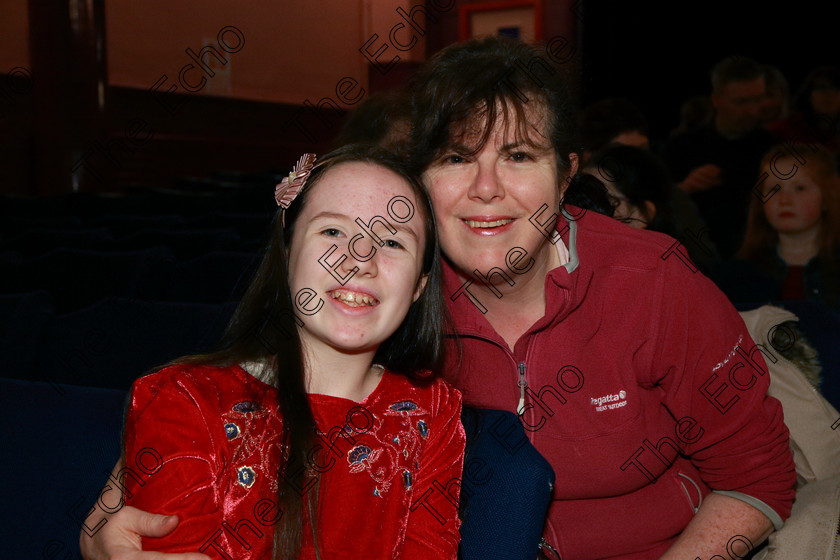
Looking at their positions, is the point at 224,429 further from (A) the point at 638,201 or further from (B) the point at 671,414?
(A) the point at 638,201

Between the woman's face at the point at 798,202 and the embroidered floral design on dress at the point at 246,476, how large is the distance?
213 centimetres

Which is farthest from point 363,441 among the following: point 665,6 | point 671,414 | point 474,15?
point 474,15

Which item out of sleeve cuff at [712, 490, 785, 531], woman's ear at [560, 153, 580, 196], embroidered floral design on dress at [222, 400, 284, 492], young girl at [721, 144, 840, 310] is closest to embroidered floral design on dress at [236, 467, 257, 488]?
embroidered floral design on dress at [222, 400, 284, 492]

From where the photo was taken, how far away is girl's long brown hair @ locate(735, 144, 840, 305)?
2.46m

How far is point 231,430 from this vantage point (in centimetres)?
116

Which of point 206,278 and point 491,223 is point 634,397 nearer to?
point 491,223

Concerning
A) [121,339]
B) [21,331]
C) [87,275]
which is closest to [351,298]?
[121,339]

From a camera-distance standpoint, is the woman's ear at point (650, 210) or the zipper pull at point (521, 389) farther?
the woman's ear at point (650, 210)

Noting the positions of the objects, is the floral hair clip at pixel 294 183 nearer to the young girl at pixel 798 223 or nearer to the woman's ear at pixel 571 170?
Answer: the woman's ear at pixel 571 170

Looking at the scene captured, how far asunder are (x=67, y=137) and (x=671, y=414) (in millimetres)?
6528

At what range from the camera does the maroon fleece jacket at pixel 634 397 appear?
1.32m

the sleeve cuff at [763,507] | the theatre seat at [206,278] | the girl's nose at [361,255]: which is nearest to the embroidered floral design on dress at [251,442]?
the girl's nose at [361,255]

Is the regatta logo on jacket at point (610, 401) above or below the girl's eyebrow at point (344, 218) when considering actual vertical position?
below

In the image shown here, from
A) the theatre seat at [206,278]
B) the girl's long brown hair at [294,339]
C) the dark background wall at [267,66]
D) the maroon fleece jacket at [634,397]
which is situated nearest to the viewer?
the girl's long brown hair at [294,339]
